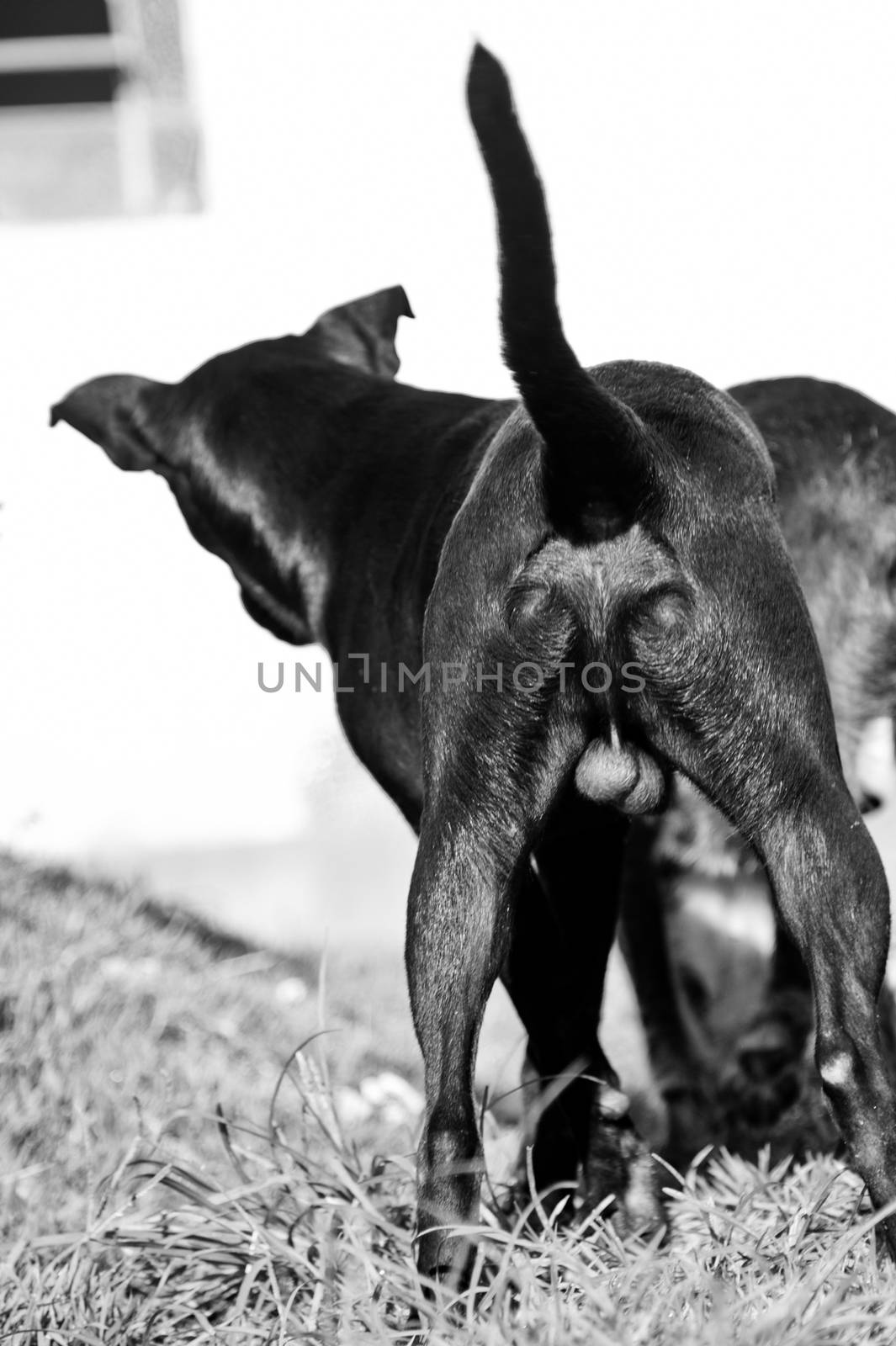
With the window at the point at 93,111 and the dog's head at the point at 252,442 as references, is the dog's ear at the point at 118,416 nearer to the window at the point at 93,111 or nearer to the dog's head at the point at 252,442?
the dog's head at the point at 252,442

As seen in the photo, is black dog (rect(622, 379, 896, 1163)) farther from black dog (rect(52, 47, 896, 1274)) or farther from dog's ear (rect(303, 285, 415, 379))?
dog's ear (rect(303, 285, 415, 379))

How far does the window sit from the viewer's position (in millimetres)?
6070

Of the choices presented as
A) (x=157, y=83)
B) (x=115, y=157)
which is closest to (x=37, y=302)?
(x=157, y=83)

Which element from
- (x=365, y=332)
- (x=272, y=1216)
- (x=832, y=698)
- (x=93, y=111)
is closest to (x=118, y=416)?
(x=365, y=332)

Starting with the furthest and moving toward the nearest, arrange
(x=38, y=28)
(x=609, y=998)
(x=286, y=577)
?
(x=38, y=28) < (x=609, y=998) < (x=286, y=577)

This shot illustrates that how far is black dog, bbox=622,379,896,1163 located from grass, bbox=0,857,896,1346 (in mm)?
397

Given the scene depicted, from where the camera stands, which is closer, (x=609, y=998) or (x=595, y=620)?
(x=595, y=620)

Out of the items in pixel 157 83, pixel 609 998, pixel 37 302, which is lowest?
pixel 609 998

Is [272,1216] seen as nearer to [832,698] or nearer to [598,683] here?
[598,683]

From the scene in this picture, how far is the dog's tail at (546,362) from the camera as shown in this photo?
1.81 m

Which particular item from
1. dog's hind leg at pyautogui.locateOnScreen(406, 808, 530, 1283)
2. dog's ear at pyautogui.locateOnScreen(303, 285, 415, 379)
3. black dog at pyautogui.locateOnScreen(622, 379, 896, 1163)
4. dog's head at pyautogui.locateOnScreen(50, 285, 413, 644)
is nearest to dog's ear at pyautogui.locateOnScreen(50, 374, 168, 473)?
dog's head at pyautogui.locateOnScreen(50, 285, 413, 644)

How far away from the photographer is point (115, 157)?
25.5 feet

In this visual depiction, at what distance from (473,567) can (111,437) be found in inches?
61.2

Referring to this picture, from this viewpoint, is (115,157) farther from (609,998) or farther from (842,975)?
(842,975)
